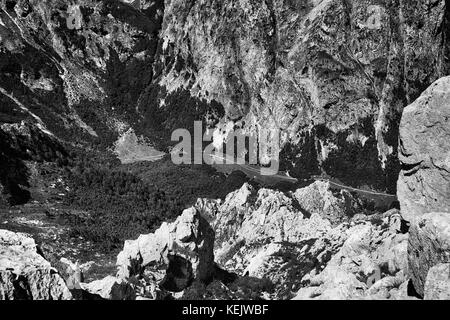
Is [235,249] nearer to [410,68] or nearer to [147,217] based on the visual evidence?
[147,217]

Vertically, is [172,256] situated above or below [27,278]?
above

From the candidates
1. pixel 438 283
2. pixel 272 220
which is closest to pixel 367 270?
pixel 438 283

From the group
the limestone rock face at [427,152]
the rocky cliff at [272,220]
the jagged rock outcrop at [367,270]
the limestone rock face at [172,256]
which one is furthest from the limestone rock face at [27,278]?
the limestone rock face at [427,152]

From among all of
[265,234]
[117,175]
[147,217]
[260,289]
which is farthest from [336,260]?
[117,175]

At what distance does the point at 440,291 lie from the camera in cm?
4438

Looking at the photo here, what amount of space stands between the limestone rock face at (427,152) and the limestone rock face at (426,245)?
17.2 feet

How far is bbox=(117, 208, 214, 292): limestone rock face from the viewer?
8025cm

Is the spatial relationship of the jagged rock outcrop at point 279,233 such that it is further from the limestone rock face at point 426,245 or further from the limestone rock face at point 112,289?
the limestone rock face at point 426,245

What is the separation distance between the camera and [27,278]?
52562mm

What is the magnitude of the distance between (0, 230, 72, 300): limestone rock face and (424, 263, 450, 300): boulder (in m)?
24.3

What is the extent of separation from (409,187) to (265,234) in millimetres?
54900

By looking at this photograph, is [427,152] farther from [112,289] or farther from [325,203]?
[325,203]

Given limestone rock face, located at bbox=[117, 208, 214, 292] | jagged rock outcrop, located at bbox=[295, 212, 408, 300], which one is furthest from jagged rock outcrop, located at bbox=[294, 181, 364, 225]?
jagged rock outcrop, located at bbox=[295, 212, 408, 300]

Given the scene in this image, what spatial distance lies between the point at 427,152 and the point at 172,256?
1374 inches
